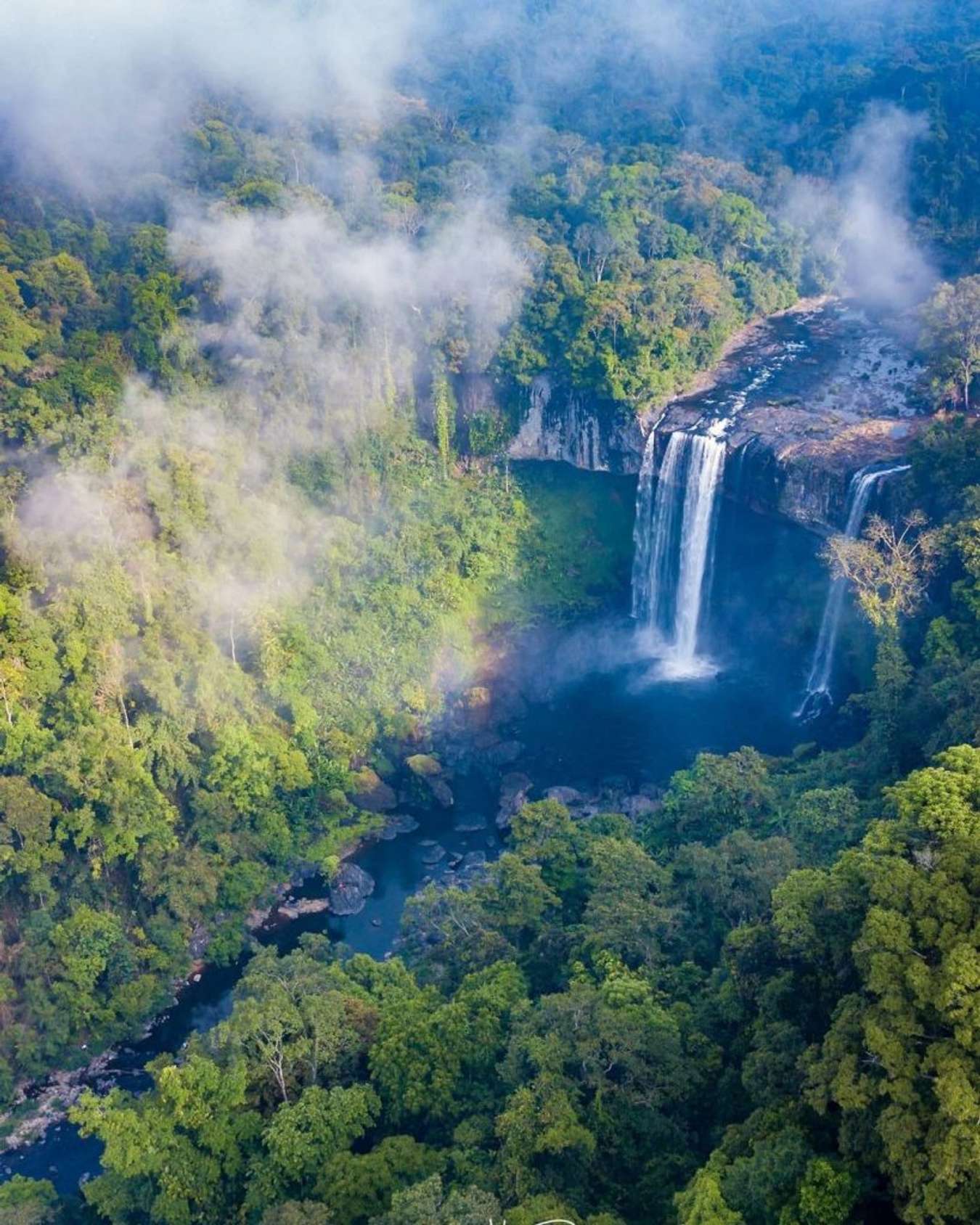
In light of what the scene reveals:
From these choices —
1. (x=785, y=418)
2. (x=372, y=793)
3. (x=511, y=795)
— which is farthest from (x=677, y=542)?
(x=372, y=793)

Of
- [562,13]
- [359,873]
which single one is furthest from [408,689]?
[562,13]

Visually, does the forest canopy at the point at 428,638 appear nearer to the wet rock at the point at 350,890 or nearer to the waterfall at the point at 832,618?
the wet rock at the point at 350,890

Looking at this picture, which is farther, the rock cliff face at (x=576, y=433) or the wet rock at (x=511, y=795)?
the rock cliff face at (x=576, y=433)

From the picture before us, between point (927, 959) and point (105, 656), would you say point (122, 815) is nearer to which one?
point (105, 656)

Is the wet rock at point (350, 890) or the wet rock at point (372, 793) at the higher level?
the wet rock at point (372, 793)

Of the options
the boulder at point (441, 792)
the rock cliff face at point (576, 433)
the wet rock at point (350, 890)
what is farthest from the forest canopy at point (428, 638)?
the wet rock at point (350, 890)

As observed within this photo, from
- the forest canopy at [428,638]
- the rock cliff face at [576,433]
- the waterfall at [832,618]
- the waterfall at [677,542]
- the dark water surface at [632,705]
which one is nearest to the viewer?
the forest canopy at [428,638]
